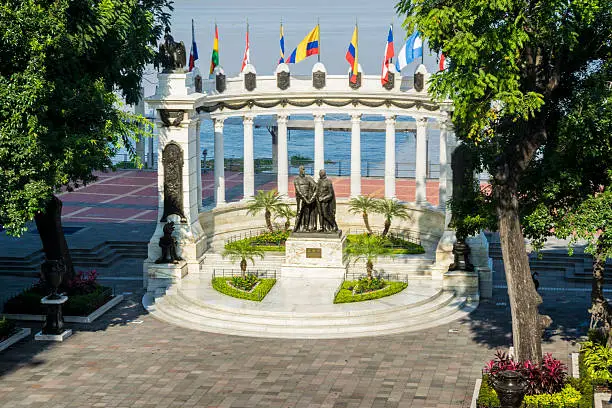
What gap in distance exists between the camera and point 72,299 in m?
47.6

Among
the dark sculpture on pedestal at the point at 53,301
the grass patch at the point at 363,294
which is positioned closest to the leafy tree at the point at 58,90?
the dark sculpture on pedestal at the point at 53,301

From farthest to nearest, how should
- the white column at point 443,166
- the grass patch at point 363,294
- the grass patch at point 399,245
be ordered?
the grass patch at point 399,245 < the white column at point 443,166 < the grass patch at point 363,294

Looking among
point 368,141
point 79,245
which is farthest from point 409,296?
point 368,141

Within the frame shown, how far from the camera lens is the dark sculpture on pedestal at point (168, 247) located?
172 feet

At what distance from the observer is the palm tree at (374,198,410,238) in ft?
192

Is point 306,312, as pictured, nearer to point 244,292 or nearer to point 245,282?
point 244,292

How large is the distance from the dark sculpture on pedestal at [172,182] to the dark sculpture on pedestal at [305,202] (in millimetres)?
5864

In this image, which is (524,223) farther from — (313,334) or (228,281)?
(228,281)

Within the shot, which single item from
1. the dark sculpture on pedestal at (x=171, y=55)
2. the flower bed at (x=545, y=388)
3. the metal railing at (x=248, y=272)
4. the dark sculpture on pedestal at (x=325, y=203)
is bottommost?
the flower bed at (x=545, y=388)

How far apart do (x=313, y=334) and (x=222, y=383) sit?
7.23 m

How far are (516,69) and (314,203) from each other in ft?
71.3

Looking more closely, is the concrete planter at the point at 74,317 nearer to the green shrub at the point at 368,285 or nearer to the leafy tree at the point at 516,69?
the green shrub at the point at 368,285

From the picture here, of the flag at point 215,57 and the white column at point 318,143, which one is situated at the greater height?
the flag at point 215,57

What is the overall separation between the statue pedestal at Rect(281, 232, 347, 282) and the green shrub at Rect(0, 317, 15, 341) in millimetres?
14087
